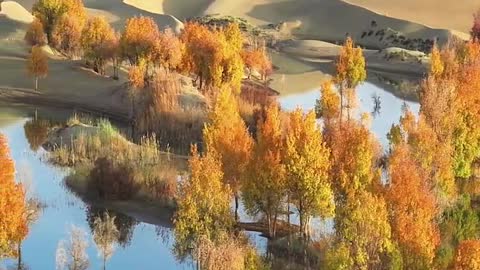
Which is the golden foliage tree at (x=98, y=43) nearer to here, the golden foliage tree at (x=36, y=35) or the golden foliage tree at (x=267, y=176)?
the golden foliage tree at (x=36, y=35)

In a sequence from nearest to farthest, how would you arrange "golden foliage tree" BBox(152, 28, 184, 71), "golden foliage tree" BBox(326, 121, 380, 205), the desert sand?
"golden foliage tree" BBox(326, 121, 380, 205) < "golden foliage tree" BBox(152, 28, 184, 71) < the desert sand

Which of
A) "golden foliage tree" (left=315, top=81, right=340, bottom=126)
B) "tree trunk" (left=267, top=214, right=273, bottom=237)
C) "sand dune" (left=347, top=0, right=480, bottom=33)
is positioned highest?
"sand dune" (left=347, top=0, right=480, bottom=33)

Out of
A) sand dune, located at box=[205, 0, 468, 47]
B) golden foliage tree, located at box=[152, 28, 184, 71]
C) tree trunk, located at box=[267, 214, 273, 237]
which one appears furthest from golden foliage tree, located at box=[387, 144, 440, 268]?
sand dune, located at box=[205, 0, 468, 47]

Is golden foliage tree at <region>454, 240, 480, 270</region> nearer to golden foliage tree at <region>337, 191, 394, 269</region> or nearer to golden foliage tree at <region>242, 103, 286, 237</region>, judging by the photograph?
golden foliage tree at <region>337, 191, 394, 269</region>

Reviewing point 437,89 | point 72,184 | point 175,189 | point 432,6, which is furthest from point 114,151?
point 432,6

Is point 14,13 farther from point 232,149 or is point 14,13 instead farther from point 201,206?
point 201,206

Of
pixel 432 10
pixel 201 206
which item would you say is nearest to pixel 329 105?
pixel 201 206

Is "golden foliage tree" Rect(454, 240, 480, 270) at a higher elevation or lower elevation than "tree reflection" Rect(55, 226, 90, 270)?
higher
